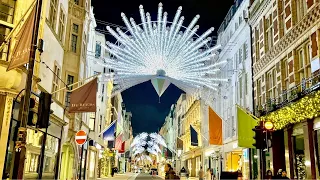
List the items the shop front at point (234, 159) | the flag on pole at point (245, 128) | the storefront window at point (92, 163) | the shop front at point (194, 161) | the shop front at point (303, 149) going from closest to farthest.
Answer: the shop front at point (303, 149) → the flag on pole at point (245, 128) → the shop front at point (234, 159) → the storefront window at point (92, 163) → the shop front at point (194, 161)

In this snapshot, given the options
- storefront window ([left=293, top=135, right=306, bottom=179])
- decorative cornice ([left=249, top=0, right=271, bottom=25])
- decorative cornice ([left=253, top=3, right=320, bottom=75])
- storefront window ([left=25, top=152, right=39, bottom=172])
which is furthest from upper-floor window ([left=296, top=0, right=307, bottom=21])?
storefront window ([left=25, top=152, right=39, bottom=172])

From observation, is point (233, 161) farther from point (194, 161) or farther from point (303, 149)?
point (194, 161)

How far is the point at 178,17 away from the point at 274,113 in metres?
8.55

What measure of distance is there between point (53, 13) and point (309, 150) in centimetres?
1562

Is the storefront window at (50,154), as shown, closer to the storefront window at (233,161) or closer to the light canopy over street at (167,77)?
the light canopy over street at (167,77)

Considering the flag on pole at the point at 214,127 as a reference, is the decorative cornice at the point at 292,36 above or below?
above

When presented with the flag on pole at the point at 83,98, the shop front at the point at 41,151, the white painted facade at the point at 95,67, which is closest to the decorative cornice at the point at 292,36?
the flag on pole at the point at 83,98

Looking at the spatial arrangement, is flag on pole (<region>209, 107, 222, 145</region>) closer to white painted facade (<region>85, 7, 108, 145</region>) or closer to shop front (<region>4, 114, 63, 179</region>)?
white painted facade (<region>85, 7, 108, 145</region>)

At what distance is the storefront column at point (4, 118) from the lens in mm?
13328

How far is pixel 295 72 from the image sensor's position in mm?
20859

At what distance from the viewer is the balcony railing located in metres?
17.5

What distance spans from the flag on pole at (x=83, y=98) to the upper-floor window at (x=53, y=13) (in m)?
4.22

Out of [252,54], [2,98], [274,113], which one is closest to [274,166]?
[274,113]

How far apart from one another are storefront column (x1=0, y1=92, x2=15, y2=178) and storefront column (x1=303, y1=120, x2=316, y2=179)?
47.4 ft
